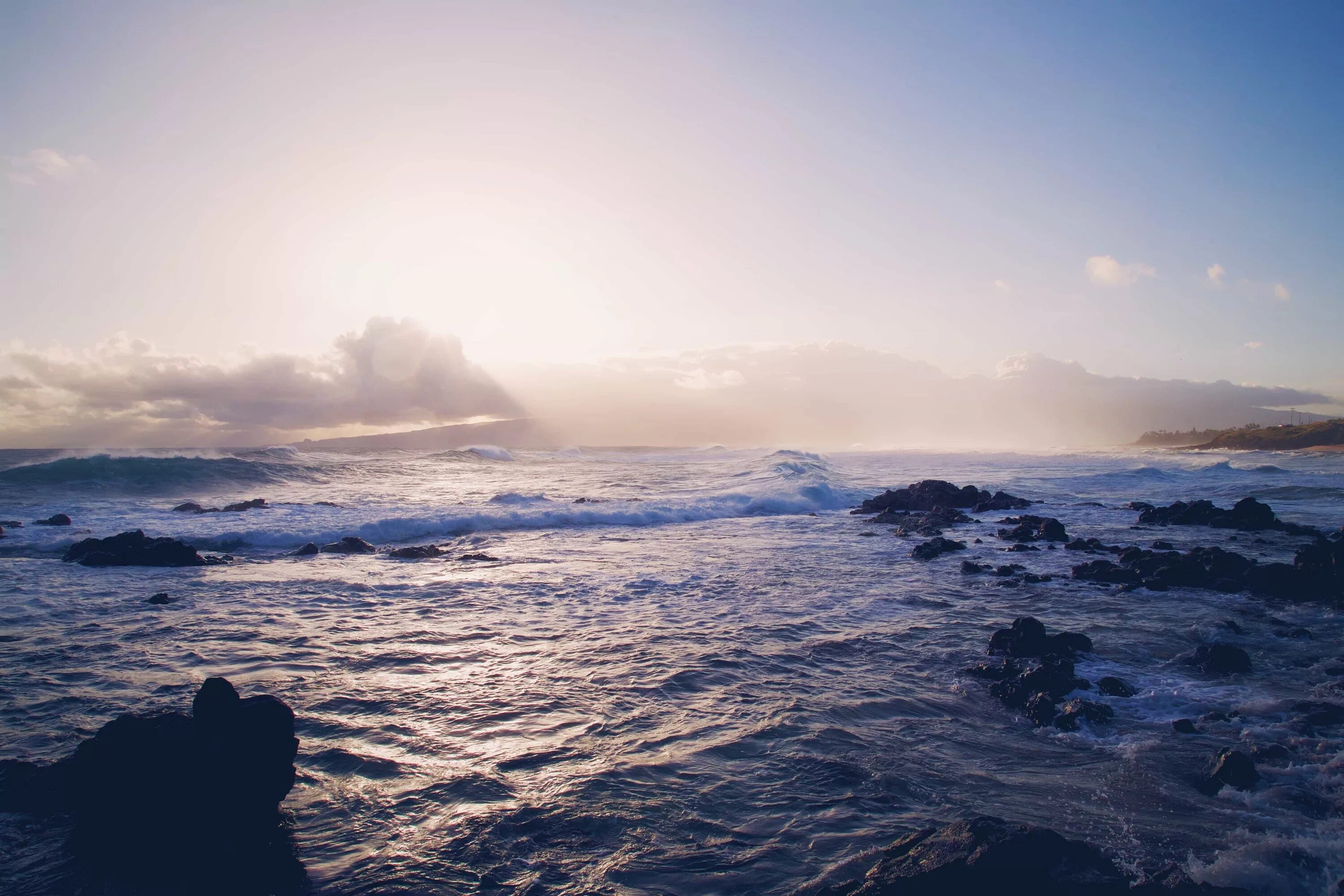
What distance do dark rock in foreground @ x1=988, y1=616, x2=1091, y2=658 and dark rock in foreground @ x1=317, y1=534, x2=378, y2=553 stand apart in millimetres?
14743

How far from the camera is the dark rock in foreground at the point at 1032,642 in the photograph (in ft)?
26.1

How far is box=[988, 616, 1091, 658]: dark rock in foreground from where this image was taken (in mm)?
7953

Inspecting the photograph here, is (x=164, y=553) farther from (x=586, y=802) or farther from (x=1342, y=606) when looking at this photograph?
(x=1342, y=606)

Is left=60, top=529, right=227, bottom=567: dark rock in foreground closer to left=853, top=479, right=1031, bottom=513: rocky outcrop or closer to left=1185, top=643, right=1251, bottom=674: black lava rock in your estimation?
left=1185, top=643, right=1251, bottom=674: black lava rock

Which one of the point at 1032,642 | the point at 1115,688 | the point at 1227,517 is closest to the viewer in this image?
the point at 1115,688

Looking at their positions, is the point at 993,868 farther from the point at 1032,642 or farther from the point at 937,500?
the point at 937,500

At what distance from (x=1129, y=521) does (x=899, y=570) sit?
47.0 ft

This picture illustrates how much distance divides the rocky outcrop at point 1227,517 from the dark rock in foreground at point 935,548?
967 cm

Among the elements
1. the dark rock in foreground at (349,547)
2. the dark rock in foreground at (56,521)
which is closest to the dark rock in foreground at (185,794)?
the dark rock in foreground at (349,547)

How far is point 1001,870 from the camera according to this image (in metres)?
3.30

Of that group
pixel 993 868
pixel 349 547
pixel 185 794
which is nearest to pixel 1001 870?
pixel 993 868

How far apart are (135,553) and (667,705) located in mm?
14154

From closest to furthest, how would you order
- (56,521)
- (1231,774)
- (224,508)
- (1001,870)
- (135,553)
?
(1001,870)
(1231,774)
(135,553)
(56,521)
(224,508)

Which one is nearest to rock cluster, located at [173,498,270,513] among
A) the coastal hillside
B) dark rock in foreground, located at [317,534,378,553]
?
dark rock in foreground, located at [317,534,378,553]
